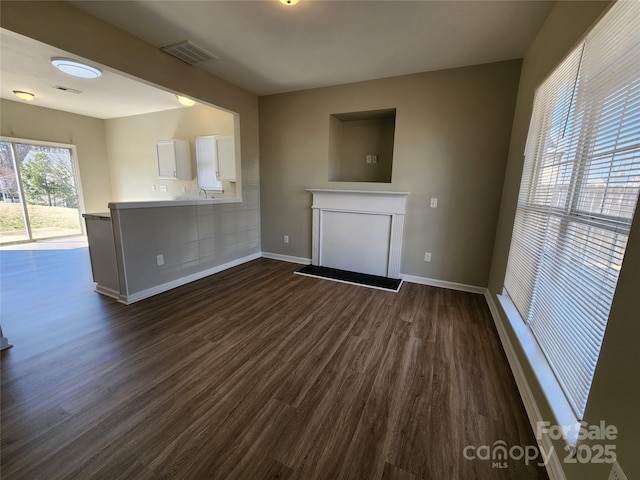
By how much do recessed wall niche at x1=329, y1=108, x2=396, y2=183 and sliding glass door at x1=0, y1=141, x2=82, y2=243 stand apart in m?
6.05

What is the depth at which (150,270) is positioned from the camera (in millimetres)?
2949

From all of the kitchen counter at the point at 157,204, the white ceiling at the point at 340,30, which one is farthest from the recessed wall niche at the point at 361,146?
the kitchen counter at the point at 157,204

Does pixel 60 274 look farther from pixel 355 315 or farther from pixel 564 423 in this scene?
pixel 564 423

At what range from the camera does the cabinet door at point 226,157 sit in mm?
4281

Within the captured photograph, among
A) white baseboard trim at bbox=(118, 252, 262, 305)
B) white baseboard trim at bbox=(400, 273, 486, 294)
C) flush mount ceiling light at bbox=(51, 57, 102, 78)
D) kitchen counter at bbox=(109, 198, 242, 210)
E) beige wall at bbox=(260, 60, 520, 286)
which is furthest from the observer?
white baseboard trim at bbox=(400, 273, 486, 294)

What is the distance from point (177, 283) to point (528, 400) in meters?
3.56

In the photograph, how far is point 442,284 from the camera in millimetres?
3467

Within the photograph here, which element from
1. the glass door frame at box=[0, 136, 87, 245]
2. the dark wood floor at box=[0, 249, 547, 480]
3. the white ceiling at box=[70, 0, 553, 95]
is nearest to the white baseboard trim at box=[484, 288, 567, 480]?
the dark wood floor at box=[0, 249, 547, 480]

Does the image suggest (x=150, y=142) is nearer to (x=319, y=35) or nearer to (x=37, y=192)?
(x=37, y=192)

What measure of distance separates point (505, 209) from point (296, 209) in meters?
2.84

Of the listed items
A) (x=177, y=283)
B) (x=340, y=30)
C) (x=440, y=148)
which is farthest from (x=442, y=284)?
(x=177, y=283)

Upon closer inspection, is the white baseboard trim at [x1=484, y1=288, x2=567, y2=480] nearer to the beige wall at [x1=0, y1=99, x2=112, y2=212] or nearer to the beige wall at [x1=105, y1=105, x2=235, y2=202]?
the beige wall at [x1=105, y1=105, x2=235, y2=202]

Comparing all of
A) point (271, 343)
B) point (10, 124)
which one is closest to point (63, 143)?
point (10, 124)

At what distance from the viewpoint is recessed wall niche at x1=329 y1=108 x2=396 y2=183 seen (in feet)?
12.8
